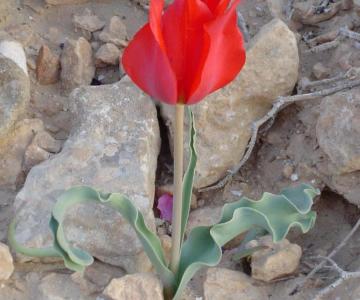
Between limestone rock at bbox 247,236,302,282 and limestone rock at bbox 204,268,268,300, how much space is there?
0.11ft

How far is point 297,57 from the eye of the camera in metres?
2.65

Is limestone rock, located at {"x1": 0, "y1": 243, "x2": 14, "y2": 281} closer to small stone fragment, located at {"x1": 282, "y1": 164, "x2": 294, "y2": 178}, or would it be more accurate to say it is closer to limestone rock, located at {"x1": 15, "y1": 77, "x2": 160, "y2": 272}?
limestone rock, located at {"x1": 15, "y1": 77, "x2": 160, "y2": 272}

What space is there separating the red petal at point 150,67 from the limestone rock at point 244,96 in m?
0.76

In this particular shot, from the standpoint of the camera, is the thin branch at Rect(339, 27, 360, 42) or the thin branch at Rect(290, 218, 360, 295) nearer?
the thin branch at Rect(290, 218, 360, 295)

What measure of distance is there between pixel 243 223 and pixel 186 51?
21.8 inches

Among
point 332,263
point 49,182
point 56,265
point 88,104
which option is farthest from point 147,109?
point 332,263

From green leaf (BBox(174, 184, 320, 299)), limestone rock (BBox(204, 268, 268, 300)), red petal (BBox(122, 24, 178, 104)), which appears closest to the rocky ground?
limestone rock (BBox(204, 268, 268, 300))

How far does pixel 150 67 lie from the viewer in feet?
5.89

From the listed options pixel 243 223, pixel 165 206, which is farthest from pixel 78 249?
pixel 165 206

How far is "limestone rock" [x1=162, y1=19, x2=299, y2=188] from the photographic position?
261cm

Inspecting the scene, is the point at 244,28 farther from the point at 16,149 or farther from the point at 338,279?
the point at 338,279

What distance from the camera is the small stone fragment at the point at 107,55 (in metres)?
2.87

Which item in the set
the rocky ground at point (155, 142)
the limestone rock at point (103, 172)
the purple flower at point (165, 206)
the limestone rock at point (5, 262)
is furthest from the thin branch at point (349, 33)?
the limestone rock at point (5, 262)

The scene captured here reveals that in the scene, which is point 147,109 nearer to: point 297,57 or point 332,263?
point 297,57
